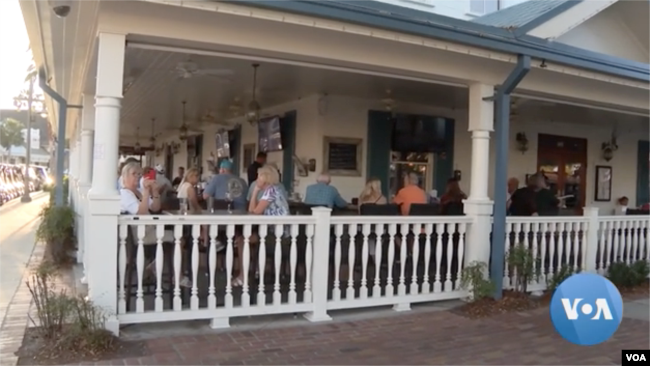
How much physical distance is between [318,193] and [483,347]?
2828 millimetres

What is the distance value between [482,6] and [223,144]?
654 centimetres

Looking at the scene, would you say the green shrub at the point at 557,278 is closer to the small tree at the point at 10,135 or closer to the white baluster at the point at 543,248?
the white baluster at the point at 543,248

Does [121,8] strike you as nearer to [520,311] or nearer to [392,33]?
[392,33]

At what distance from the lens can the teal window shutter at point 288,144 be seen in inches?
381

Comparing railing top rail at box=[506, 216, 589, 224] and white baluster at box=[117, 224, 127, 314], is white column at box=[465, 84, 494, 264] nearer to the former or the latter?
railing top rail at box=[506, 216, 589, 224]

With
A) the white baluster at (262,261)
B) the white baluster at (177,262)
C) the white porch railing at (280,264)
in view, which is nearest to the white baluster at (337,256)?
the white porch railing at (280,264)

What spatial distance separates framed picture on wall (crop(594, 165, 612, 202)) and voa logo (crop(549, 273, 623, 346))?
10512 mm

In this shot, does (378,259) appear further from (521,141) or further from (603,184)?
(603,184)

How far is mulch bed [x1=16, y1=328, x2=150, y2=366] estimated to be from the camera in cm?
419

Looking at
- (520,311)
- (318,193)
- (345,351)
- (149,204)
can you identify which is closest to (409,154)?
(318,193)

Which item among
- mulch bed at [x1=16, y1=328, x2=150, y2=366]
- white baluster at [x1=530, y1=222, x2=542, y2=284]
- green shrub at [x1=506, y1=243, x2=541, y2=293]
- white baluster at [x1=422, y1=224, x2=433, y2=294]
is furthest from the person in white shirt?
white baluster at [x1=530, y1=222, x2=542, y2=284]

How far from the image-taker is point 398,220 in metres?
6.03

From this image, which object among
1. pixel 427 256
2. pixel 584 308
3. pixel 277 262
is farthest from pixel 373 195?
pixel 584 308

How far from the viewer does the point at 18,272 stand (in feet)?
25.5
